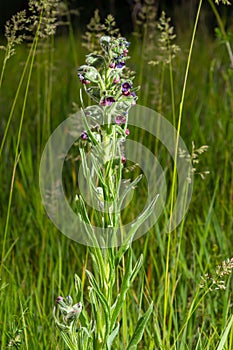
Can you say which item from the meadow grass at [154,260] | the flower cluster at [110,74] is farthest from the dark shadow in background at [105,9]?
the flower cluster at [110,74]

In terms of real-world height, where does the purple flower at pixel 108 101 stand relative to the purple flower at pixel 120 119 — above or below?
above

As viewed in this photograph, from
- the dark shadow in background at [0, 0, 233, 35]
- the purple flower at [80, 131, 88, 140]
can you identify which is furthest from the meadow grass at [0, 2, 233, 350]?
the dark shadow in background at [0, 0, 233, 35]

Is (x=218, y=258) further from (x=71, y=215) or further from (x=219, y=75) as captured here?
(x=219, y=75)

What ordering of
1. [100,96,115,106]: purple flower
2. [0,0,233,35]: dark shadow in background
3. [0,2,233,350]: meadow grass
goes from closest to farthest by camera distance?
1. [100,96,115,106]: purple flower
2. [0,2,233,350]: meadow grass
3. [0,0,233,35]: dark shadow in background

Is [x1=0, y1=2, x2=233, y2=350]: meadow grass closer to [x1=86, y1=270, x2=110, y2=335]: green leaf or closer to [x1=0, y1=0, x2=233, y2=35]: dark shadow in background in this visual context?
[x1=86, y1=270, x2=110, y2=335]: green leaf

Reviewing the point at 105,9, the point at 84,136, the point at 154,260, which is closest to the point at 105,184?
the point at 84,136

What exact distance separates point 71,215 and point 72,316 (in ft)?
3.38

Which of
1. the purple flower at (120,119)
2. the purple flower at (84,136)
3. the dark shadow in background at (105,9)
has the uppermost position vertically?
the dark shadow in background at (105,9)

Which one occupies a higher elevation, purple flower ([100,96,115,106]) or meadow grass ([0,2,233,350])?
purple flower ([100,96,115,106])

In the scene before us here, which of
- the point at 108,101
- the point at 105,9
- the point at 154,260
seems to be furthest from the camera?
the point at 105,9

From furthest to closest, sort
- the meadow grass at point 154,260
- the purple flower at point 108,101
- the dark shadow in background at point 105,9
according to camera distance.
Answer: the dark shadow in background at point 105,9 → the meadow grass at point 154,260 → the purple flower at point 108,101

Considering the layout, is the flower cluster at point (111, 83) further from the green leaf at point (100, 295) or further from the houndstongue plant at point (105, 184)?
the green leaf at point (100, 295)

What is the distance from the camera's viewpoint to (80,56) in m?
4.76

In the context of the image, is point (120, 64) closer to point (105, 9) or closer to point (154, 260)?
point (154, 260)
